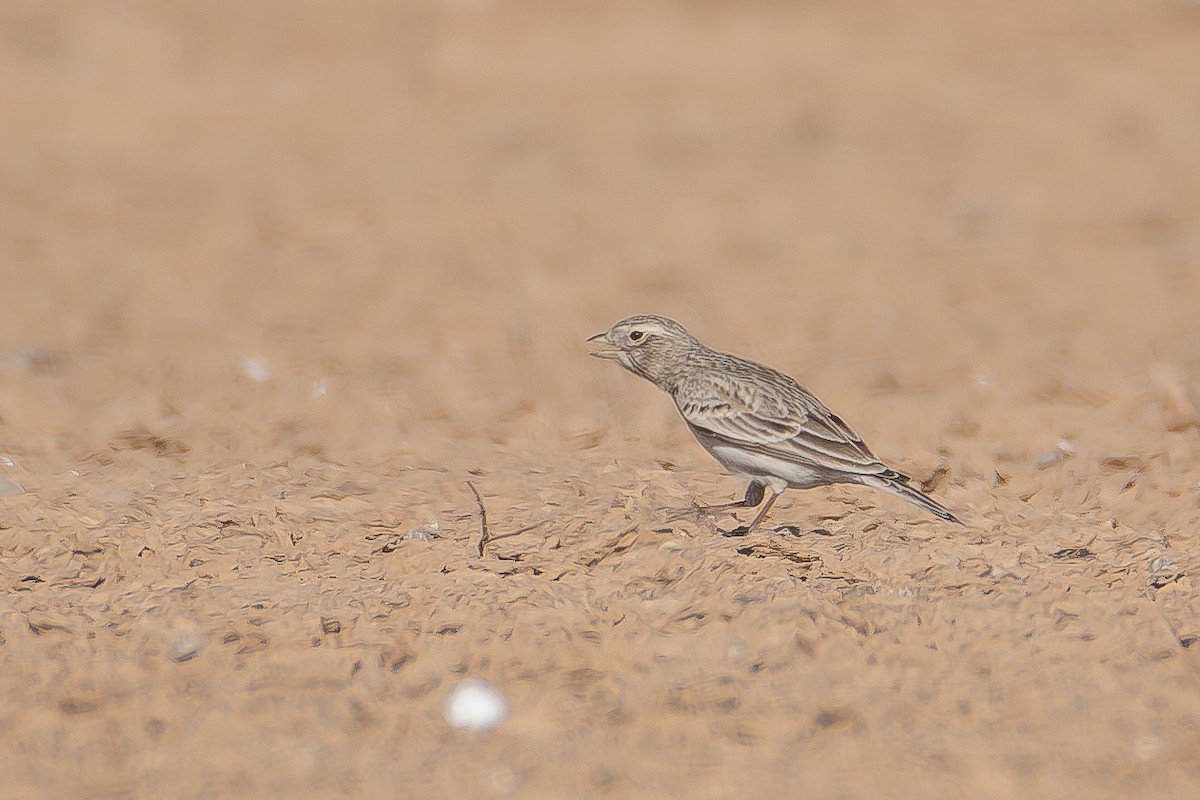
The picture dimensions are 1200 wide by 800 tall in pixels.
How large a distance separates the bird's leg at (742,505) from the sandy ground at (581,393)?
74 mm

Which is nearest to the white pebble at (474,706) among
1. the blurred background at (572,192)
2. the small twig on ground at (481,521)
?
the small twig on ground at (481,521)

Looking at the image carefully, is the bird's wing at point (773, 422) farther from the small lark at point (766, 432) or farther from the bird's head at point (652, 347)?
the bird's head at point (652, 347)

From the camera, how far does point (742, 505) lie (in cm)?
593

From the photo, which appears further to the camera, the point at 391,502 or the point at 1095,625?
the point at 391,502

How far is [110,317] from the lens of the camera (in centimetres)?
913

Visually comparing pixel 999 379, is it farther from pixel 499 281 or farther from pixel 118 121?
pixel 118 121

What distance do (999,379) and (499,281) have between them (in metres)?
3.60

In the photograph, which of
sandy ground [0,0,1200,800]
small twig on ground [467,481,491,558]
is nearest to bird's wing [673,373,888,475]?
sandy ground [0,0,1200,800]

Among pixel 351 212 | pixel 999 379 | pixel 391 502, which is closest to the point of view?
pixel 391 502

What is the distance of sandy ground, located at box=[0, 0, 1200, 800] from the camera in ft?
13.9

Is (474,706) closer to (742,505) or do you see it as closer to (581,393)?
(742,505)

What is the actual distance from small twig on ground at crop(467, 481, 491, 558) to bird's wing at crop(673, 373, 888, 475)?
0.90 metres

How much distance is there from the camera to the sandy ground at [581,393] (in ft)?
13.9

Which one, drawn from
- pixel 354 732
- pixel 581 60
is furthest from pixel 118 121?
pixel 354 732
